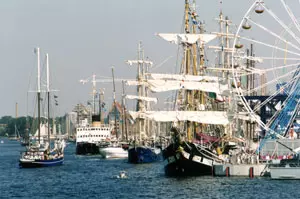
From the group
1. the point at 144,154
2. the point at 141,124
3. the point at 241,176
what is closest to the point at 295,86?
the point at 241,176

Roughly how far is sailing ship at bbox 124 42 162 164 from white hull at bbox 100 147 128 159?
574cm

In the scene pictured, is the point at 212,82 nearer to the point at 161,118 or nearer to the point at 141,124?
the point at 161,118

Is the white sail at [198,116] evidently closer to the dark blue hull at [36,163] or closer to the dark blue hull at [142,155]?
the dark blue hull at [36,163]

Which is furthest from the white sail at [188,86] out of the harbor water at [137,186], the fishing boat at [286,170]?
the fishing boat at [286,170]

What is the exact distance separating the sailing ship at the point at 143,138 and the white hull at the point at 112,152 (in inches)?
226

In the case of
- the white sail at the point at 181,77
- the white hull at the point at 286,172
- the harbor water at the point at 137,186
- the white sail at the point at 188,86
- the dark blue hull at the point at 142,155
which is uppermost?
the white sail at the point at 181,77

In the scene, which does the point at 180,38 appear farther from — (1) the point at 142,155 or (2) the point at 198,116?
(1) the point at 142,155

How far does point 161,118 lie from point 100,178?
43.7ft

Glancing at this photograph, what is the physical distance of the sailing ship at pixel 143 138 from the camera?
429 ft

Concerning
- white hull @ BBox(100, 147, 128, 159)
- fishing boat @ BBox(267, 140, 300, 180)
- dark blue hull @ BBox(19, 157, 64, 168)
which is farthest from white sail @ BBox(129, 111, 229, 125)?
white hull @ BBox(100, 147, 128, 159)

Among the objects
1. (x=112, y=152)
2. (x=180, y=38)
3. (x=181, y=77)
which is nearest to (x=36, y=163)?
(x=181, y=77)

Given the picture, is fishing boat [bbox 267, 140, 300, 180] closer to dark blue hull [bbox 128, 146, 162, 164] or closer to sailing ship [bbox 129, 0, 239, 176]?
A: sailing ship [bbox 129, 0, 239, 176]

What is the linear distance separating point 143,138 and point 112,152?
1192 cm

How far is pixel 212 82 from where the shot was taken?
368ft
